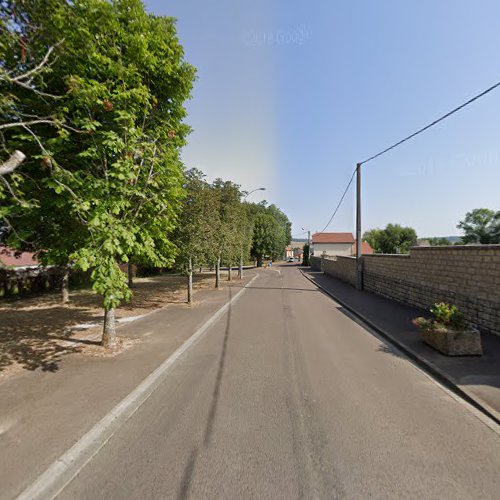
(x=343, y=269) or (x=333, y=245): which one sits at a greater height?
(x=333, y=245)

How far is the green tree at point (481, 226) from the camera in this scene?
68125 millimetres

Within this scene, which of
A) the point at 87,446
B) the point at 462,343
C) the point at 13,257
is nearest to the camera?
the point at 87,446

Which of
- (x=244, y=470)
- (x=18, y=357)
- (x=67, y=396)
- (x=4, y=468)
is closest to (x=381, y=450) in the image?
(x=244, y=470)

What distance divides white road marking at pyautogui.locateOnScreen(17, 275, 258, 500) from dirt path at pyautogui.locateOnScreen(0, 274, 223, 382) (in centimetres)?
216

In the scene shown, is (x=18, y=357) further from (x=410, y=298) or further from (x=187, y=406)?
(x=410, y=298)

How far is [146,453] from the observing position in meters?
3.31

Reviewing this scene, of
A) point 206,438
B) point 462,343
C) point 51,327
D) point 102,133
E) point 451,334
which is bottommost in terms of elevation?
point 51,327

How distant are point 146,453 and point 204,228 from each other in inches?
405

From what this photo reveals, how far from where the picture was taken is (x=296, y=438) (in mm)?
3551

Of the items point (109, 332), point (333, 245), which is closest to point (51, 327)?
point (109, 332)

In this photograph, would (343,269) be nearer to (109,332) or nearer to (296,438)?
(109,332)

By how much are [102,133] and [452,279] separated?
10.3 meters

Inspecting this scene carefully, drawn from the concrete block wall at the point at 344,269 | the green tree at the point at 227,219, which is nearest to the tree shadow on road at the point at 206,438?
the green tree at the point at 227,219

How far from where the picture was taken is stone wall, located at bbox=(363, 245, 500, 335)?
7.62 m
